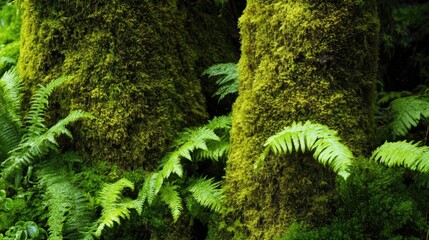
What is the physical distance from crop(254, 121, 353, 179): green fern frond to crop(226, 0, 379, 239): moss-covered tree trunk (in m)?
0.23

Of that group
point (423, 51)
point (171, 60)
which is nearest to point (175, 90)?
point (171, 60)

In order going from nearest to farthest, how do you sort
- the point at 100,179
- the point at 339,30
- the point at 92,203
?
the point at 339,30 → the point at 92,203 → the point at 100,179

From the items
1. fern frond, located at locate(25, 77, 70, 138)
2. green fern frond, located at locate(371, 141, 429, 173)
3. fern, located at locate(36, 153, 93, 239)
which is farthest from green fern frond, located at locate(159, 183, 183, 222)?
green fern frond, located at locate(371, 141, 429, 173)

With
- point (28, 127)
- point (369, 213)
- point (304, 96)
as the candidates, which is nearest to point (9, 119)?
point (28, 127)

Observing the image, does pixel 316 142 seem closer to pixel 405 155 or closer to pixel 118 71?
pixel 405 155

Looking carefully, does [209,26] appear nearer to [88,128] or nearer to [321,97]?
[88,128]

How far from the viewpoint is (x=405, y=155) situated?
9.36 feet

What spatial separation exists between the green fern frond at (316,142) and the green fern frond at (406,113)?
1134 millimetres

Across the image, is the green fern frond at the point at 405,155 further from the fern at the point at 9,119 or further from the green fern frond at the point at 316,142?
the fern at the point at 9,119

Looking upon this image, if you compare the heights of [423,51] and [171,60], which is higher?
[171,60]

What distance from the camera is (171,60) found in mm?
4312

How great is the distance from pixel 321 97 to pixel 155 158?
65.8 inches

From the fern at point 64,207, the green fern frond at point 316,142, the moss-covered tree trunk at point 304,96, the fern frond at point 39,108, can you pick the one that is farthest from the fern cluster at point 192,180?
the fern frond at point 39,108

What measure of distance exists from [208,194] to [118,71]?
1.47 meters
